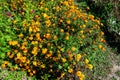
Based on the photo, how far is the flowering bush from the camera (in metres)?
5.66

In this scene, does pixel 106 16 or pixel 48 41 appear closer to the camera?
pixel 48 41

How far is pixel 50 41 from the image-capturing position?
573 centimetres

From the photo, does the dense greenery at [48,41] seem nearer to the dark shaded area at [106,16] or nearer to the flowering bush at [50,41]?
the flowering bush at [50,41]

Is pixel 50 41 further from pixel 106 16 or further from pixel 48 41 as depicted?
pixel 106 16

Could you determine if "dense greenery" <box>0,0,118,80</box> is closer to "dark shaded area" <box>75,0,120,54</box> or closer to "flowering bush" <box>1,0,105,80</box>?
"flowering bush" <box>1,0,105,80</box>

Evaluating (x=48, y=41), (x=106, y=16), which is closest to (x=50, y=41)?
(x=48, y=41)

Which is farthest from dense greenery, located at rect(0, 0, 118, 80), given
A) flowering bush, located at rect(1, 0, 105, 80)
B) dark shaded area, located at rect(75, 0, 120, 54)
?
dark shaded area, located at rect(75, 0, 120, 54)

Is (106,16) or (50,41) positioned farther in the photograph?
(106,16)

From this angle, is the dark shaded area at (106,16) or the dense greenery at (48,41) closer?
the dense greenery at (48,41)

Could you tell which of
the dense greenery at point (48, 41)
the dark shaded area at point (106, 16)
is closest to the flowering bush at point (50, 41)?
the dense greenery at point (48, 41)

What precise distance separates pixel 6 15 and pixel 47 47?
1342 millimetres

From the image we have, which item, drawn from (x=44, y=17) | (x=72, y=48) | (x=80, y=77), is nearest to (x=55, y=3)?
(x=44, y=17)

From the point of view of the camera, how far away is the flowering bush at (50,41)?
18.6 feet

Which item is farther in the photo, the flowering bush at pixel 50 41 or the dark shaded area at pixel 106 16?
the dark shaded area at pixel 106 16
